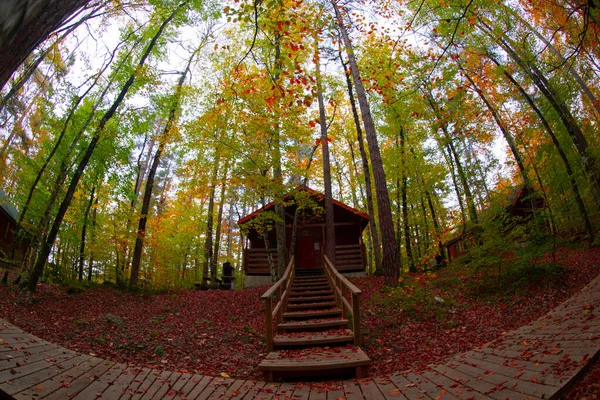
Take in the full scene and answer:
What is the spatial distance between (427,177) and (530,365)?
15.3 m

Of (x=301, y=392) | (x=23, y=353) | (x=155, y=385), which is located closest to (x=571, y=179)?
(x=301, y=392)

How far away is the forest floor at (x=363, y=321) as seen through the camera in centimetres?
504

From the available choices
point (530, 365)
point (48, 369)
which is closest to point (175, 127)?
point (48, 369)

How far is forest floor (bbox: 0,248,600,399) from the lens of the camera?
16.5 feet

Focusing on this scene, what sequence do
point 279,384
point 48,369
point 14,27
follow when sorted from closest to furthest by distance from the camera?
point 14,27 → point 48,369 → point 279,384

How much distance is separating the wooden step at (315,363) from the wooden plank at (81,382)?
6.77 ft

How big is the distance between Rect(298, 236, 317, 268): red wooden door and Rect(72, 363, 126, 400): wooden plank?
12675mm

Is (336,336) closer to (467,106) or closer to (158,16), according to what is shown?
(158,16)

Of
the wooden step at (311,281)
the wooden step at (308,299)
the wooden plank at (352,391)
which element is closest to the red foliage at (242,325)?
the wooden plank at (352,391)

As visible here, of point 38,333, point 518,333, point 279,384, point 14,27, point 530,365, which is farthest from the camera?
point 38,333

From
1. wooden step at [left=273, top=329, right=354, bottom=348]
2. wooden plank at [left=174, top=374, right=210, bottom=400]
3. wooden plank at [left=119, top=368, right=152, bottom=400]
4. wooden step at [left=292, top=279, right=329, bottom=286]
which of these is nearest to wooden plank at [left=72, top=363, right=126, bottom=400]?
wooden plank at [left=119, top=368, right=152, bottom=400]

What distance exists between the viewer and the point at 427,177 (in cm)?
1730

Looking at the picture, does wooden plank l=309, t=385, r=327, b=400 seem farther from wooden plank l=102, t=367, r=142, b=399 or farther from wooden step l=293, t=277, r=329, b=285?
wooden step l=293, t=277, r=329, b=285

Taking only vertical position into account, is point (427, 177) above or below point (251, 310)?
above
